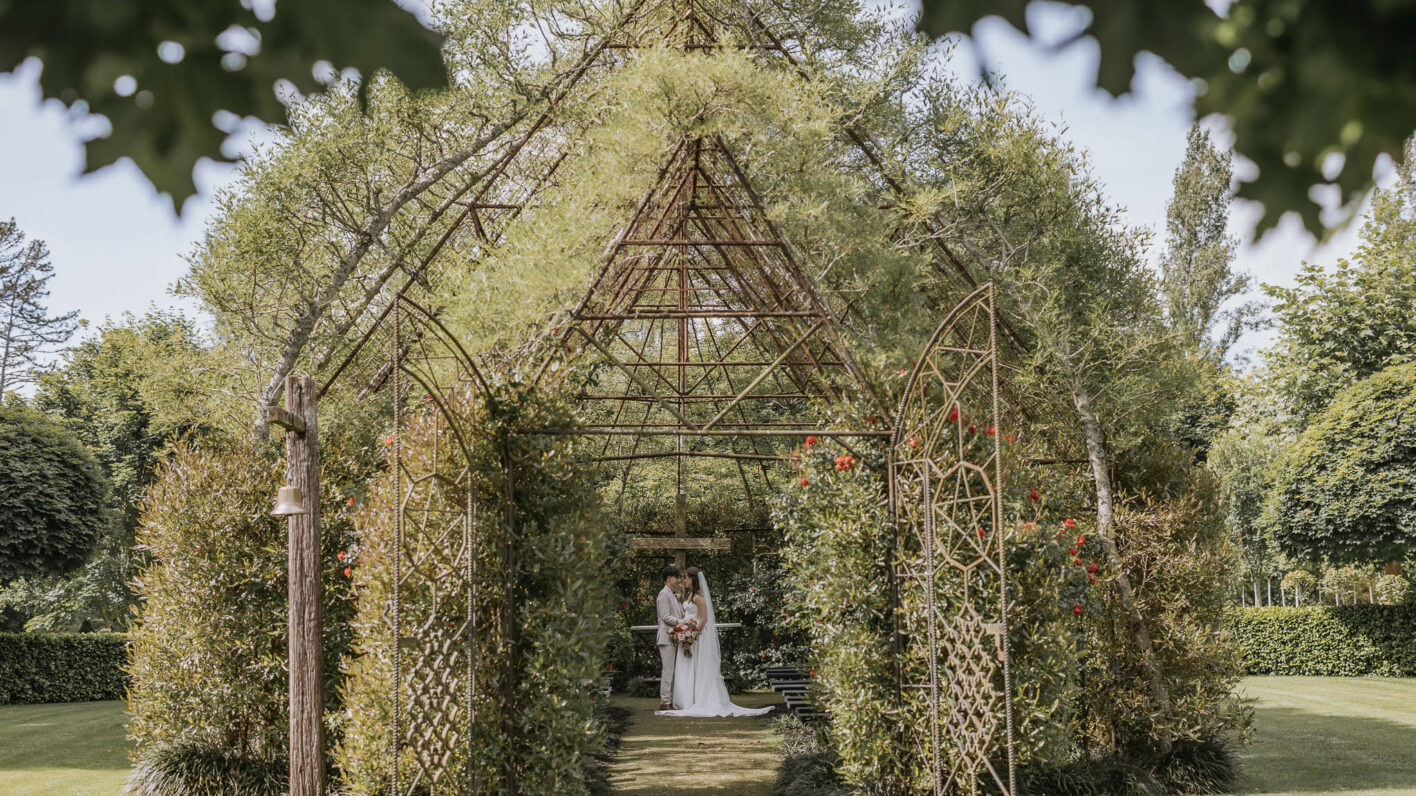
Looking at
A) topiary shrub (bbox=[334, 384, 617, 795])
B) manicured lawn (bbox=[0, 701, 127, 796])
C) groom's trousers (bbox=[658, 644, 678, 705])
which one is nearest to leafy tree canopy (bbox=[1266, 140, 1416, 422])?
groom's trousers (bbox=[658, 644, 678, 705])

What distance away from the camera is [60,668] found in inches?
644

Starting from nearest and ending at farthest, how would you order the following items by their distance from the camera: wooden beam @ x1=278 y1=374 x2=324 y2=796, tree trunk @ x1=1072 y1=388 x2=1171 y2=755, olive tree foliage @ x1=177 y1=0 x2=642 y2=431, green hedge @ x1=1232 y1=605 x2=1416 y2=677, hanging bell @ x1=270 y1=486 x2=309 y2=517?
1. hanging bell @ x1=270 y1=486 x2=309 y2=517
2. wooden beam @ x1=278 y1=374 x2=324 y2=796
3. tree trunk @ x1=1072 y1=388 x2=1171 y2=755
4. olive tree foliage @ x1=177 y1=0 x2=642 y2=431
5. green hedge @ x1=1232 y1=605 x2=1416 y2=677

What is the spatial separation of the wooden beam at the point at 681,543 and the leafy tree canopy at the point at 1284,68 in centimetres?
1218

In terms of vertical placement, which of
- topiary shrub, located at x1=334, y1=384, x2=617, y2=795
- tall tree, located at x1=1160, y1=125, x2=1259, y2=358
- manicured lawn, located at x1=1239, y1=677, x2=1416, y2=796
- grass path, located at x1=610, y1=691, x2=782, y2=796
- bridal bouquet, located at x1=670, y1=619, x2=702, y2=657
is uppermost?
tall tree, located at x1=1160, y1=125, x2=1259, y2=358

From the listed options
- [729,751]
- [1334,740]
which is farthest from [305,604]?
[1334,740]

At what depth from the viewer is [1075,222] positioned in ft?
30.7

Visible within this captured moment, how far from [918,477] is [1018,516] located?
0.71m

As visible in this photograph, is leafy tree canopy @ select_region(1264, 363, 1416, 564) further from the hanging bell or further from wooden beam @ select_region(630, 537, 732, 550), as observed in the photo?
the hanging bell

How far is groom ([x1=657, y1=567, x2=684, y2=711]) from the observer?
1283cm

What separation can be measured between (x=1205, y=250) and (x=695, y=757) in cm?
2509

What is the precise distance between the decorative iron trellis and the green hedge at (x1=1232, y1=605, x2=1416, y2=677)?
14.0 m

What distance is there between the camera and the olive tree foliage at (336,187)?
10.2 m

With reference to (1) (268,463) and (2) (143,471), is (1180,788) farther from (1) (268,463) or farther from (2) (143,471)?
(2) (143,471)

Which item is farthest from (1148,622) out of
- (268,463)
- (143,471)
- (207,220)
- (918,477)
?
(143,471)
